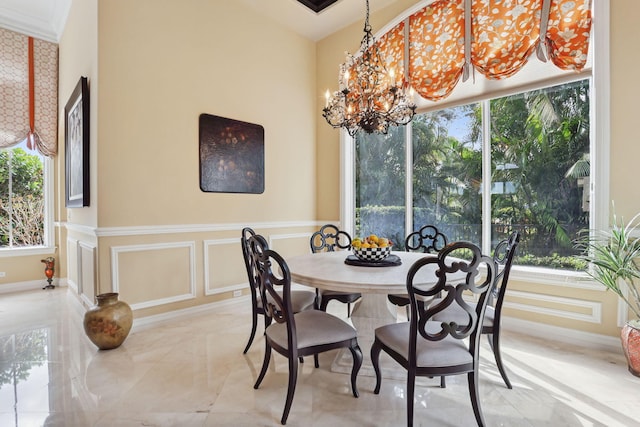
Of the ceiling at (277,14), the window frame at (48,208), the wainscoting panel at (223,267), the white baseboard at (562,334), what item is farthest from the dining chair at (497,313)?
the window frame at (48,208)

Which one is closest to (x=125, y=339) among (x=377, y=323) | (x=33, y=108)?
(x=377, y=323)

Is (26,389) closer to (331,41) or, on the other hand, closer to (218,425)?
(218,425)

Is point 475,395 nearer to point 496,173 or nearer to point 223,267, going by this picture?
point 496,173

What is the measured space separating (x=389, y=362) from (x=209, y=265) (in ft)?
7.22

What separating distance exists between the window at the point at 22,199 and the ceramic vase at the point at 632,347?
6679 millimetres

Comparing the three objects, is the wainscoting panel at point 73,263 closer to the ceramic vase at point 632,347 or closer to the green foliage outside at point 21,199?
the green foliage outside at point 21,199

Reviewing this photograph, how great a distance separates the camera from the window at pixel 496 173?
9.24 feet

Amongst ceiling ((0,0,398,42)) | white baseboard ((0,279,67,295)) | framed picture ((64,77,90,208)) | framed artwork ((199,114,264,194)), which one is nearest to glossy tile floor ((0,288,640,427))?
framed picture ((64,77,90,208))

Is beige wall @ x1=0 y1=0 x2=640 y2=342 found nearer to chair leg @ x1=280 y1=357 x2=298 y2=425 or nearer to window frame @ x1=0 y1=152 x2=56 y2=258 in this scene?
window frame @ x1=0 y1=152 x2=56 y2=258

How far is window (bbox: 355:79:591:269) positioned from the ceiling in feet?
5.30

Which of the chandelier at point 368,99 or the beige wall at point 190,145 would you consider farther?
the beige wall at point 190,145

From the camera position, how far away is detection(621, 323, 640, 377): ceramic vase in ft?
6.97

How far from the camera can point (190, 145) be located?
132 inches

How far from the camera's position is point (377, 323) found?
2.32 m
